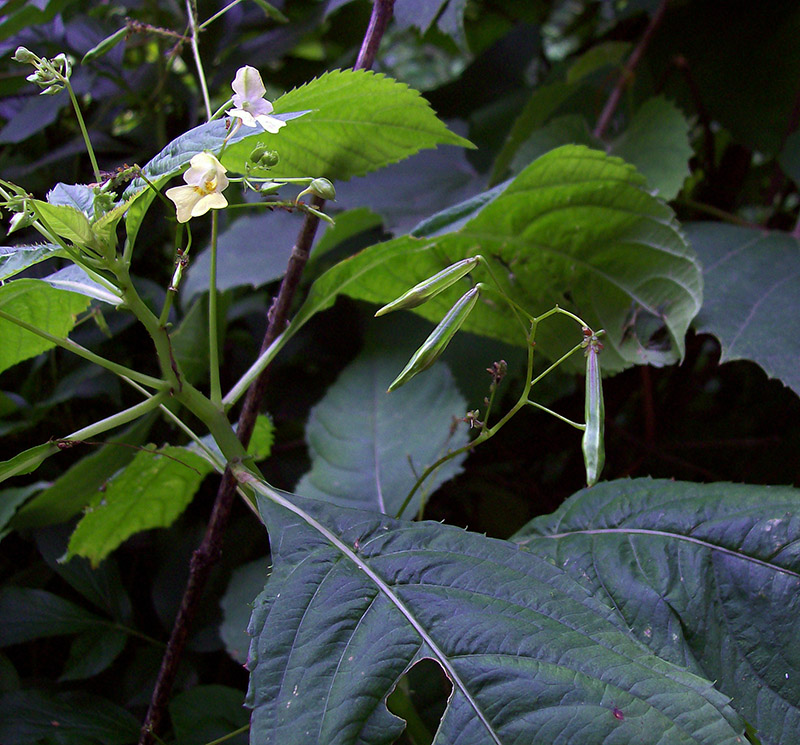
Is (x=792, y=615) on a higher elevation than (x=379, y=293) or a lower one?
lower

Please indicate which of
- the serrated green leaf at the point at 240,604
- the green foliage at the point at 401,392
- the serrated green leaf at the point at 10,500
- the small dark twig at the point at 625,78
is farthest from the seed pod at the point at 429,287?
the small dark twig at the point at 625,78

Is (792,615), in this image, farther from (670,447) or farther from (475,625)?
(670,447)

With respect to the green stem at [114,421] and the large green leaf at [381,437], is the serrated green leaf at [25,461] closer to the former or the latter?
the green stem at [114,421]

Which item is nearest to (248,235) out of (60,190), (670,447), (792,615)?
(60,190)

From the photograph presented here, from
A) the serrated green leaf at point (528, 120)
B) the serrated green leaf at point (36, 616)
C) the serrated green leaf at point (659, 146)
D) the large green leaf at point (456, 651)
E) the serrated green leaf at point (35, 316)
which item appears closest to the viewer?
the large green leaf at point (456, 651)

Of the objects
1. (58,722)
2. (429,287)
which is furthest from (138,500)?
(429,287)

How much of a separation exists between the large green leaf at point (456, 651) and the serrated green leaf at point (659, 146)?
0.52 metres

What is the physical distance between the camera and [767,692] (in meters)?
0.46

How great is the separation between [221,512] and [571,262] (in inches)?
17.4

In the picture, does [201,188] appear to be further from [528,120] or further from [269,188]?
[528,120]

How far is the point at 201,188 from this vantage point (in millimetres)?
443

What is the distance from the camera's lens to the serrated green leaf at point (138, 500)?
66 cm

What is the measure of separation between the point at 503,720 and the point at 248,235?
79cm

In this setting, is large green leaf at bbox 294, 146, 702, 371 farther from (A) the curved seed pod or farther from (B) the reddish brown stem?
(A) the curved seed pod
